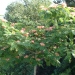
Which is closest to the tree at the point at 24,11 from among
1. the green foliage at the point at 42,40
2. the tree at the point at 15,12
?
the tree at the point at 15,12

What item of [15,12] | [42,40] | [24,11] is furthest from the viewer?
[15,12]

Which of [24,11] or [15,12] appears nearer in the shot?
[24,11]

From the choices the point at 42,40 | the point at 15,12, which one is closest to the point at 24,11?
the point at 15,12

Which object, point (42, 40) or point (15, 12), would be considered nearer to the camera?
point (42, 40)

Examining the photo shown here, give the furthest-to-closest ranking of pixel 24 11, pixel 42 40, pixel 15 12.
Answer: pixel 15 12, pixel 24 11, pixel 42 40

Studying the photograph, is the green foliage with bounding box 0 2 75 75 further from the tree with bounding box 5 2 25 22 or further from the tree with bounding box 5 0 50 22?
the tree with bounding box 5 2 25 22

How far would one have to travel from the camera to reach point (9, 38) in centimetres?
655

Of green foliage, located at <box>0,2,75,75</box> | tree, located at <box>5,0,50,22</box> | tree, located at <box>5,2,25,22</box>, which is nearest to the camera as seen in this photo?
green foliage, located at <box>0,2,75,75</box>

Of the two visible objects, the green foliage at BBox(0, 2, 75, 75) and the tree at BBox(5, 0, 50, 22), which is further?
the tree at BBox(5, 0, 50, 22)

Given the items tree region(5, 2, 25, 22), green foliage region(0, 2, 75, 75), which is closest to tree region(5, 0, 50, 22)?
tree region(5, 2, 25, 22)

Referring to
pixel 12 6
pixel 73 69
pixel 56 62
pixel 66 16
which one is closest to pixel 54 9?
pixel 66 16

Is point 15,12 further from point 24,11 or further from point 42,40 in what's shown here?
point 42,40

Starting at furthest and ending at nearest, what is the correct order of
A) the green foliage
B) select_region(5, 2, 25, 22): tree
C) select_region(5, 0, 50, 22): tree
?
select_region(5, 2, 25, 22): tree → select_region(5, 0, 50, 22): tree → the green foliage

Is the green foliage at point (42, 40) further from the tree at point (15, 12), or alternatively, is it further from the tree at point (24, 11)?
the tree at point (15, 12)
